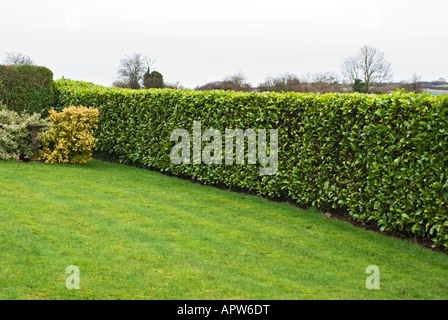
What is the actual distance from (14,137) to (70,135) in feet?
5.95

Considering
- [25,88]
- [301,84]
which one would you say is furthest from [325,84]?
[25,88]

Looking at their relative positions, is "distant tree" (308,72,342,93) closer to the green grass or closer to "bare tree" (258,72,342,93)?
"bare tree" (258,72,342,93)

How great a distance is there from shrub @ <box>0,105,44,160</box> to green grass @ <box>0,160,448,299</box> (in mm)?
3934

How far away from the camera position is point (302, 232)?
28.6 ft

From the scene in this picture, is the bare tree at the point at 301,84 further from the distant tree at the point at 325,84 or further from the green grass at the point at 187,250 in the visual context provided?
the green grass at the point at 187,250

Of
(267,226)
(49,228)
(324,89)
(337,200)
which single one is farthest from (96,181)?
(324,89)

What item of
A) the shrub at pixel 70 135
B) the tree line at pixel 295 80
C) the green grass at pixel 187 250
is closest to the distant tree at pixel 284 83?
the tree line at pixel 295 80

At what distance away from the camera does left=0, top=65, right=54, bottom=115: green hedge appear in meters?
16.9

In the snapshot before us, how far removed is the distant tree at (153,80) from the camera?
3991cm

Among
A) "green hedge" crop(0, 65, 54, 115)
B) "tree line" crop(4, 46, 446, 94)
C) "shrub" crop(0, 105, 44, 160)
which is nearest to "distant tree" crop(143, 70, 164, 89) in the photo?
"tree line" crop(4, 46, 446, 94)

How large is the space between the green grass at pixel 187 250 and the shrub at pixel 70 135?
3.36 m

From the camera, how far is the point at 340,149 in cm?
963

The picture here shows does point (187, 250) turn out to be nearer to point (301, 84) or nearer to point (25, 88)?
point (25, 88)
